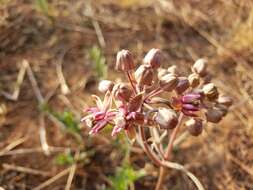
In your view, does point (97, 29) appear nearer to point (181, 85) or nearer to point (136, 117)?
point (181, 85)

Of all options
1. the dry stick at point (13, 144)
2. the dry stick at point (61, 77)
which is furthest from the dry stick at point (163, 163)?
the dry stick at point (61, 77)

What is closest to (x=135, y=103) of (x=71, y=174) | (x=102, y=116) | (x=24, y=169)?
(x=102, y=116)

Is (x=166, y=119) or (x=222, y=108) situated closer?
(x=166, y=119)

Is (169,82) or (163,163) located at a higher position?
(169,82)

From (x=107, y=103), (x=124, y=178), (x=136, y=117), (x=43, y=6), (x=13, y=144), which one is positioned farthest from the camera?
(x=43, y=6)

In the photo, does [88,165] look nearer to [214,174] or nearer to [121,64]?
[214,174]

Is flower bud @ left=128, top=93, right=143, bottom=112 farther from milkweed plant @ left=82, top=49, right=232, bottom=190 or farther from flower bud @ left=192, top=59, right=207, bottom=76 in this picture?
flower bud @ left=192, top=59, right=207, bottom=76

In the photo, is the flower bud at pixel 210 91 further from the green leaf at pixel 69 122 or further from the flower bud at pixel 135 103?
the green leaf at pixel 69 122
